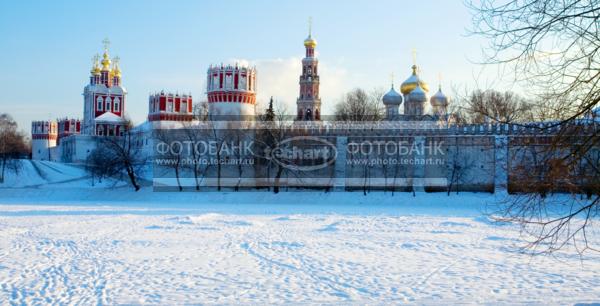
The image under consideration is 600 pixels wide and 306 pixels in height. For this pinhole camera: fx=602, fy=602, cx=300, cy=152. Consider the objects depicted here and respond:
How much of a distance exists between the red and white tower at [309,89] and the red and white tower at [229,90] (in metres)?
5.38

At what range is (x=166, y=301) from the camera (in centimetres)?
730

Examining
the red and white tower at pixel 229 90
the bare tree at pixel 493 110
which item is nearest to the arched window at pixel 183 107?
the red and white tower at pixel 229 90

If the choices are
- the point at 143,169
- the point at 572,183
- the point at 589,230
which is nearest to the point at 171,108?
Answer: the point at 143,169

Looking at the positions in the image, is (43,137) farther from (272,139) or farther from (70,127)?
(272,139)

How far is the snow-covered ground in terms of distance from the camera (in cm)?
770

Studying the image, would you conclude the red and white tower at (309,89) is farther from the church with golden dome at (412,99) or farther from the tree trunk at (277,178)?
the tree trunk at (277,178)

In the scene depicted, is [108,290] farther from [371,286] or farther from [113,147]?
[113,147]

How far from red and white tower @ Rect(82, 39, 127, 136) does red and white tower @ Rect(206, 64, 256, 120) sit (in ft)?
41.6

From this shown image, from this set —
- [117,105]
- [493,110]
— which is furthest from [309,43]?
[493,110]

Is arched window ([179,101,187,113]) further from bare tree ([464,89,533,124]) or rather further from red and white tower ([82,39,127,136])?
bare tree ([464,89,533,124])

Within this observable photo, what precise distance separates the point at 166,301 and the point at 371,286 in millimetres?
2773

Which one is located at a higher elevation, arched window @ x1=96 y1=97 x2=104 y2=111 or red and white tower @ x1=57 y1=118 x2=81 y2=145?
arched window @ x1=96 y1=97 x2=104 y2=111

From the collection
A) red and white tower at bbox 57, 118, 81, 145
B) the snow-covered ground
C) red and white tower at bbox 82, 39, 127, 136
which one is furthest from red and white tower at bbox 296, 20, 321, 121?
red and white tower at bbox 57, 118, 81, 145

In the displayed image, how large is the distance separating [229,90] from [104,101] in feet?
60.1
